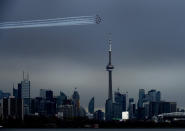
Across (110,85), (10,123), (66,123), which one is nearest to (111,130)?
(66,123)

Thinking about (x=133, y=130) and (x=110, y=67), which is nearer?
(x=133, y=130)

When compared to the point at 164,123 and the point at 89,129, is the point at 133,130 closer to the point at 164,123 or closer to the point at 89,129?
the point at 89,129

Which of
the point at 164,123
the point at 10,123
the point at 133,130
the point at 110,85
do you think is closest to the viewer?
the point at 10,123

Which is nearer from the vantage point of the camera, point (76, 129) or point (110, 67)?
point (76, 129)

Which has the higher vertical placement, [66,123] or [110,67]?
[110,67]

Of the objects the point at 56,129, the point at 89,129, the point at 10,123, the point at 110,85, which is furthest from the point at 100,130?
the point at 110,85

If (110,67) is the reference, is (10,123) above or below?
below

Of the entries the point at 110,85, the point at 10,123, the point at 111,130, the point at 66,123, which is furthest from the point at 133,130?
the point at 110,85

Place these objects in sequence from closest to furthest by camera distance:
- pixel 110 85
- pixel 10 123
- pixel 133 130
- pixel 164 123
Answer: pixel 10 123 < pixel 133 130 < pixel 164 123 < pixel 110 85

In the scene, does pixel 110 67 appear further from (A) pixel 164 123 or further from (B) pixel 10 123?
(B) pixel 10 123
